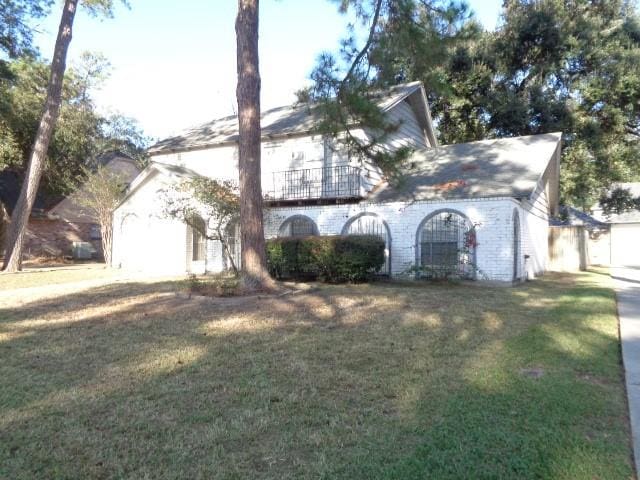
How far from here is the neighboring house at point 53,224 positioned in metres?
25.1

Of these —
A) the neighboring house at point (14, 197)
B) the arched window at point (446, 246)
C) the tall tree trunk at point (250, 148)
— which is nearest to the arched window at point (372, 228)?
the arched window at point (446, 246)

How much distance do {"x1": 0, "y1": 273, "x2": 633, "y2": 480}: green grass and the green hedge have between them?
189 inches

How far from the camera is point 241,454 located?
123 inches

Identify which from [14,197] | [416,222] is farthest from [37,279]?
[14,197]

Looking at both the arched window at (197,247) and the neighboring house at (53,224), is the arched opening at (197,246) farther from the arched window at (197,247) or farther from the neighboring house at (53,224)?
the neighboring house at (53,224)

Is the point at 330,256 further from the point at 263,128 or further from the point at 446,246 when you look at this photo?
the point at 263,128

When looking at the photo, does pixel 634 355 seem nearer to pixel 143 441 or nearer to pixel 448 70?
pixel 143 441

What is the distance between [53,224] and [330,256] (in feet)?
65.5

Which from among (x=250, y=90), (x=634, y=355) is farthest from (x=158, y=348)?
(x=250, y=90)

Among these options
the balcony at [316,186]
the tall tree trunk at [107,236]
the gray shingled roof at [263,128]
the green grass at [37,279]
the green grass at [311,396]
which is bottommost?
the green grass at [311,396]

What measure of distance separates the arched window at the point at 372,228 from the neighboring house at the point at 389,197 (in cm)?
3

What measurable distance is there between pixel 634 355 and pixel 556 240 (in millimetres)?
16778

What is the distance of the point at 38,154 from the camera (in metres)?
17.7

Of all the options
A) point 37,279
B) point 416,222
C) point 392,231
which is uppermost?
point 416,222
